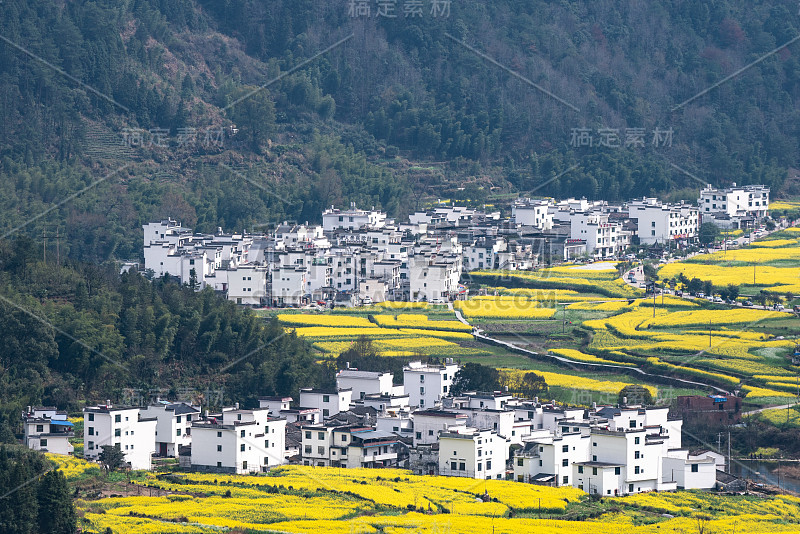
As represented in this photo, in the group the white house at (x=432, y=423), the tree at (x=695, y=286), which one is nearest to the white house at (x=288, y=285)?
the tree at (x=695, y=286)

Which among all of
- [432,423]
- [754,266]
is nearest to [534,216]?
[754,266]

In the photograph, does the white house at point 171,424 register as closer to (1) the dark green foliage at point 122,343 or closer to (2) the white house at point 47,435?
(2) the white house at point 47,435

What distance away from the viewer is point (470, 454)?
37125 millimetres

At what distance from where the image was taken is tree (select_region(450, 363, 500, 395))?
44031 mm

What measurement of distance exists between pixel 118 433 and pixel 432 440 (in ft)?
21.9

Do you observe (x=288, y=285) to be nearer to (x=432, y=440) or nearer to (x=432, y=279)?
(x=432, y=279)

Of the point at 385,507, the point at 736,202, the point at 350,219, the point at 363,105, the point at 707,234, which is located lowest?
the point at 385,507

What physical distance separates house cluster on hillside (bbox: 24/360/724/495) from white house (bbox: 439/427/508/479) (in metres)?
0.02

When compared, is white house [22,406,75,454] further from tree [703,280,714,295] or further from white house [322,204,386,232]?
white house [322,204,386,232]

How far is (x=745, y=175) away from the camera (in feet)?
270

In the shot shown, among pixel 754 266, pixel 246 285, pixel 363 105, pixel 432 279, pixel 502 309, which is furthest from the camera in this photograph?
pixel 363 105

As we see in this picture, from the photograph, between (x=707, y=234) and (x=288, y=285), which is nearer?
(x=288, y=285)

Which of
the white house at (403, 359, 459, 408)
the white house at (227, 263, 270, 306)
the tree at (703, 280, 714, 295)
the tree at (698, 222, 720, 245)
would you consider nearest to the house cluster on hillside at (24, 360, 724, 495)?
the white house at (403, 359, 459, 408)

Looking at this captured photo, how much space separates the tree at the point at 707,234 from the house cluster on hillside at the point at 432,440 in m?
29.5
